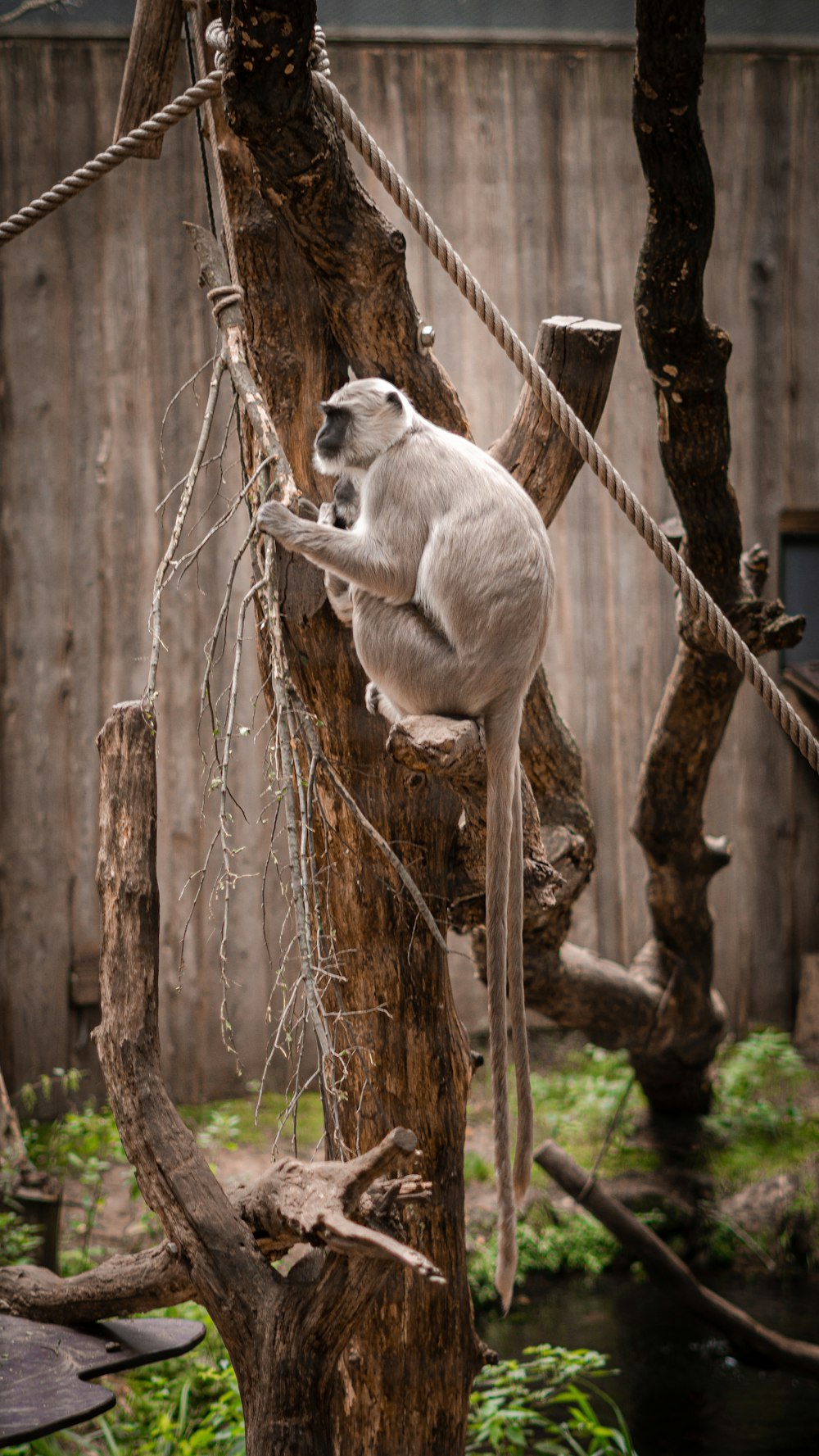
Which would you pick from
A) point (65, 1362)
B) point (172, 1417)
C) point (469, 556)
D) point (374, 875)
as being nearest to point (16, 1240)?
point (172, 1417)

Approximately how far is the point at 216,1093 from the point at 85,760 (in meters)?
1.70

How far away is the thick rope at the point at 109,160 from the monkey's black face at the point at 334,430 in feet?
2.30

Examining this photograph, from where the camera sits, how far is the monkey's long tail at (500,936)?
203 centimetres

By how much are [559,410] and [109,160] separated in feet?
3.75

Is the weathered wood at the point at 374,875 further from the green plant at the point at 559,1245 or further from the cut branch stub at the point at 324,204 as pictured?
the green plant at the point at 559,1245

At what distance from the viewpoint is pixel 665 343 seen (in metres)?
3.15

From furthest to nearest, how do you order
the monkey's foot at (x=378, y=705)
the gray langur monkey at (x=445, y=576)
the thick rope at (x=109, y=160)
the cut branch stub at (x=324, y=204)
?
the monkey's foot at (x=378, y=705) < the thick rope at (x=109, y=160) < the gray langur monkey at (x=445, y=576) < the cut branch stub at (x=324, y=204)

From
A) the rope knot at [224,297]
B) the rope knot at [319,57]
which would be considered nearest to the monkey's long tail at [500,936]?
the rope knot at [224,297]

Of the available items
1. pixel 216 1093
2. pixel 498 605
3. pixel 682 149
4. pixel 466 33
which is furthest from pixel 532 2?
pixel 216 1093

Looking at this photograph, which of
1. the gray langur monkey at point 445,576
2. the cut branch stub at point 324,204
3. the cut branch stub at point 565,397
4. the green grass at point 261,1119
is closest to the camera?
the cut branch stub at point 324,204

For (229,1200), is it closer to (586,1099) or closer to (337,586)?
(337,586)

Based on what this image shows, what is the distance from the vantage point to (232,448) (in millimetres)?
5406

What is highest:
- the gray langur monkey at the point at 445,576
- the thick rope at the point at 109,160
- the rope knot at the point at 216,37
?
the rope knot at the point at 216,37

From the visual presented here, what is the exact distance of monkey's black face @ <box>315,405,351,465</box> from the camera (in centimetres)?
239
